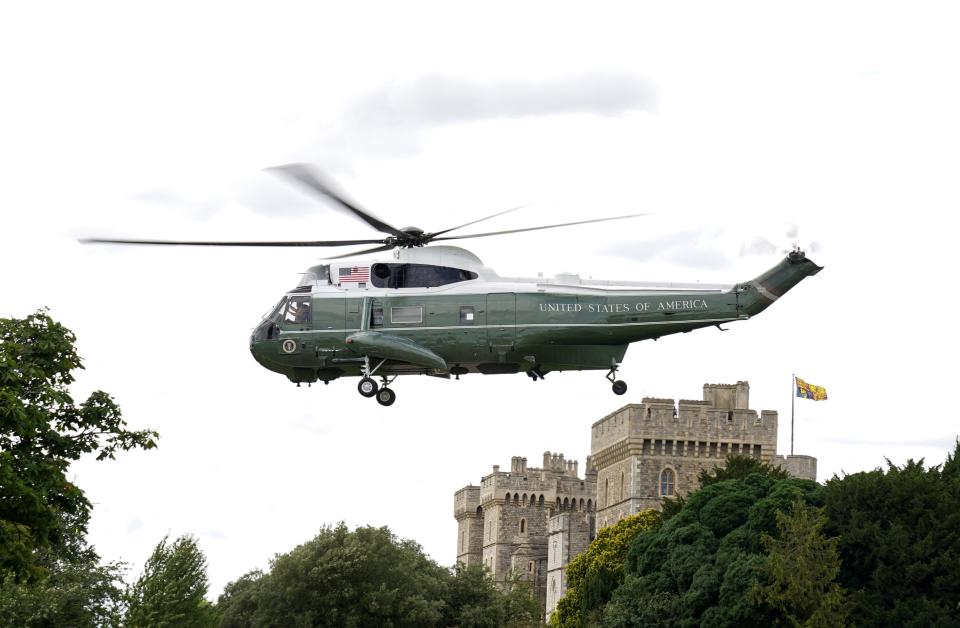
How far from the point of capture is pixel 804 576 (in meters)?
61.4

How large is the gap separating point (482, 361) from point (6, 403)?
1161 cm

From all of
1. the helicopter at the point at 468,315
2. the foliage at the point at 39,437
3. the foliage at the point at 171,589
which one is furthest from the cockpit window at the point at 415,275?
the foliage at the point at 171,589

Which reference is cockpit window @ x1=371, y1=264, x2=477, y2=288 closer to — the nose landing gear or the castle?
the nose landing gear

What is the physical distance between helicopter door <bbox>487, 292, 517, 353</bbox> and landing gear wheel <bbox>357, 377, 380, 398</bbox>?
2.95m

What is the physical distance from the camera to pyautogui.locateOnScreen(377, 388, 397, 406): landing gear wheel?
39.0 metres

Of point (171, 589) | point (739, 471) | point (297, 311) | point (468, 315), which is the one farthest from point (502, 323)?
point (739, 471)

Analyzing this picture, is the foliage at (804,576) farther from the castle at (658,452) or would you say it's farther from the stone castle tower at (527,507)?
the stone castle tower at (527,507)

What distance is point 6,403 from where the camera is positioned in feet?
131

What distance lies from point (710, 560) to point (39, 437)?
3385 cm

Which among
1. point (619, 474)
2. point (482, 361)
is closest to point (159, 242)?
point (482, 361)

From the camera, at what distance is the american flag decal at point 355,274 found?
39281mm

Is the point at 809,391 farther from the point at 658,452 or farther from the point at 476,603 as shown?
the point at 476,603

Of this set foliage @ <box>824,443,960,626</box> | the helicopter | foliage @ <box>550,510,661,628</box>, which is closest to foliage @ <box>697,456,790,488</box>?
foliage @ <box>550,510,661,628</box>

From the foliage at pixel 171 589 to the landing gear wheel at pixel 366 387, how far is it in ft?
63.2
